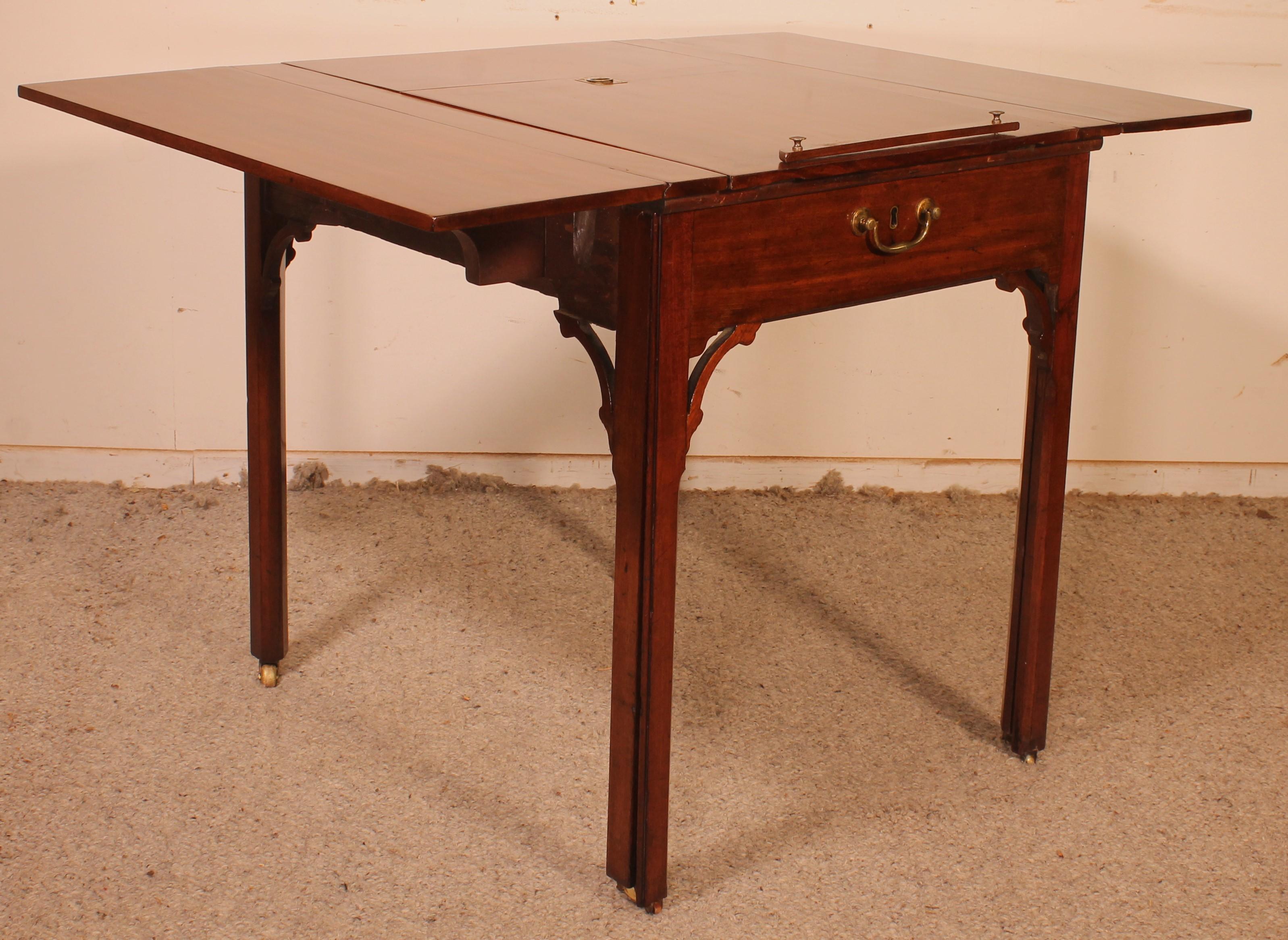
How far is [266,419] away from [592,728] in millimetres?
682

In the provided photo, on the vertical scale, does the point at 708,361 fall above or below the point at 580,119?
below

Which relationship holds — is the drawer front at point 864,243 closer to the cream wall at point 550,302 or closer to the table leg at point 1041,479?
the table leg at point 1041,479

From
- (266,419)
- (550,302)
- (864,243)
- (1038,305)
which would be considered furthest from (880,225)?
(550,302)

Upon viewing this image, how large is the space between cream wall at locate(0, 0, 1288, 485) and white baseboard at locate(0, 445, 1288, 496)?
18 millimetres

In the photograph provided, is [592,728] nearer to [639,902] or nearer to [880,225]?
[639,902]

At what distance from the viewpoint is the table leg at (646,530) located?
1.53 metres

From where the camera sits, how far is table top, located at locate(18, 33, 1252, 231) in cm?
141

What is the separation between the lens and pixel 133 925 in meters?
1.73

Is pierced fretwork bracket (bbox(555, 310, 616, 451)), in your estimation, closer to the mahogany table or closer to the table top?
the mahogany table

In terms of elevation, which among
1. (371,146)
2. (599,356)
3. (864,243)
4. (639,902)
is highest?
(371,146)

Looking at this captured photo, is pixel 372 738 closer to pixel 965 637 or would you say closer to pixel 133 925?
pixel 133 925

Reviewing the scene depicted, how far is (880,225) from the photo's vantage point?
1697 millimetres

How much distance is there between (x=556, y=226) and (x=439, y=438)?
164 cm

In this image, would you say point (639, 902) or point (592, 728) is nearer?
point (639, 902)
